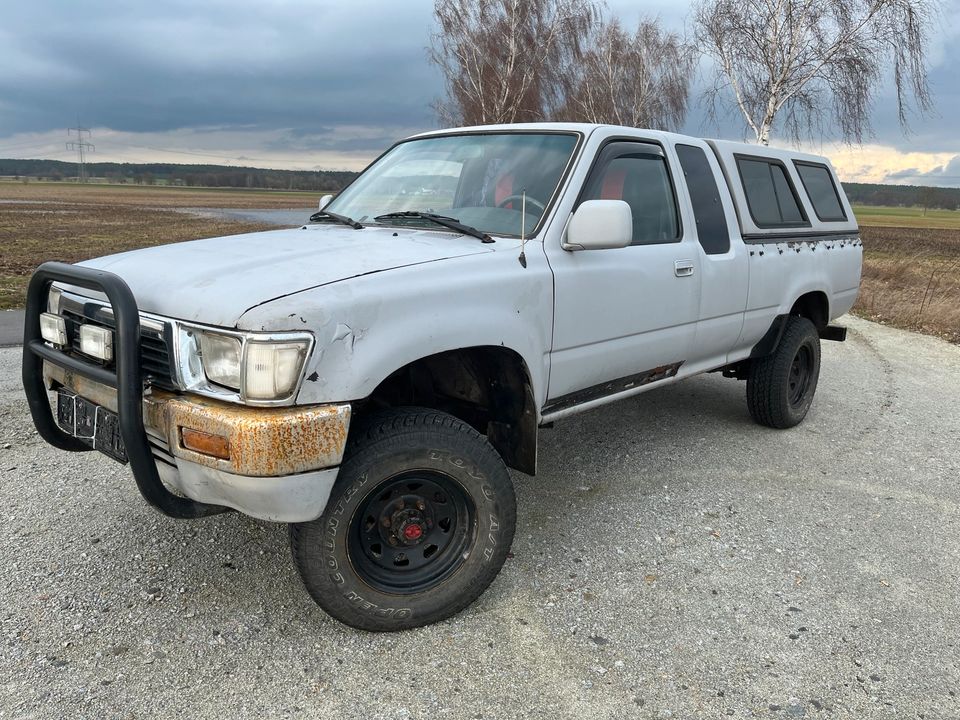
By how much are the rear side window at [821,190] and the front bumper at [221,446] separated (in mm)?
4151

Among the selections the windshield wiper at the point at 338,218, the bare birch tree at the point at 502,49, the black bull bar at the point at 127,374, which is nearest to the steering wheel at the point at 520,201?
the windshield wiper at the point at 338,218

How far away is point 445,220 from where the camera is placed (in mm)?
3264

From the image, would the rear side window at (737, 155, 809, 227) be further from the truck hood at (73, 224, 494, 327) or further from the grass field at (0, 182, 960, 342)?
the grass field at (0, 182, 960, 342)

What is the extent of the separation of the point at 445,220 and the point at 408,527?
135cm

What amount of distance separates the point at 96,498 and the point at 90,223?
27.0 metres

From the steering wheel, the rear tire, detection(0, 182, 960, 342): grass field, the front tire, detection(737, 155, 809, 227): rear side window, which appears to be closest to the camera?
the front tire

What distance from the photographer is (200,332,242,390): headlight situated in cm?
229

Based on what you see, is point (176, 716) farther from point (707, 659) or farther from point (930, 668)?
point (930, 668)

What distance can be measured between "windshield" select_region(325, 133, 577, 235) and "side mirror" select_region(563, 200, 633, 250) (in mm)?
233

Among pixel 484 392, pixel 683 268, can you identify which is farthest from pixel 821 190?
pixel 484 392

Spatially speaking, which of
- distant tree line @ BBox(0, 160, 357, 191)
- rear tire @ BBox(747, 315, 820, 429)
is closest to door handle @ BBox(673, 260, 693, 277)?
rear tire @ BBox(747, 315, 820, 429)

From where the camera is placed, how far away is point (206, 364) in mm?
2352

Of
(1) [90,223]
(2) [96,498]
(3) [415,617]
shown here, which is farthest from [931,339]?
(1) [90,223]

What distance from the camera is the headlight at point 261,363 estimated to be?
224cm
